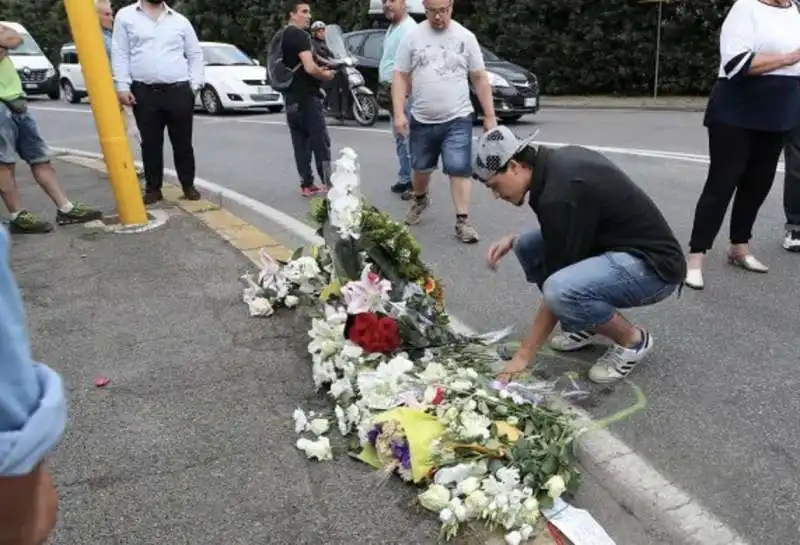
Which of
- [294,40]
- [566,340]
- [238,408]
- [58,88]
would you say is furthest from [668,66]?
[58,88]

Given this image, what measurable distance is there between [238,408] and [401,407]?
789 mm

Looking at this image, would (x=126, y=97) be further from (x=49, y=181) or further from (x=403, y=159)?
(x=403, y=159)

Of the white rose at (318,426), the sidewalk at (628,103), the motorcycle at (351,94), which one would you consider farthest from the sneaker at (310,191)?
the sidewalk at (628,103)

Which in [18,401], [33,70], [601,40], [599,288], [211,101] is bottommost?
[211,101]

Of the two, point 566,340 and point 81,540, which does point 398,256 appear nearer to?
point 566,340

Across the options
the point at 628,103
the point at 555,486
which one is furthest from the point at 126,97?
the point at 628,103

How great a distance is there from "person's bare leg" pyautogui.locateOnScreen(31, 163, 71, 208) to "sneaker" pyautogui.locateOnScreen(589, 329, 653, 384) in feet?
15.5

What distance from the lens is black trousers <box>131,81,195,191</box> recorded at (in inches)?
257

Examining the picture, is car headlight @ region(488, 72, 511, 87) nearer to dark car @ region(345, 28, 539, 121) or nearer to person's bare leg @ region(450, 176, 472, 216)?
dark car @ region(345, 28, 539, 121)

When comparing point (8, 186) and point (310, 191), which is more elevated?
Answer: point (8, 186)

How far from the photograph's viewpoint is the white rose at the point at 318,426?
10.00 ft

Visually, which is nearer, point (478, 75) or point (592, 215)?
point (592, 215)

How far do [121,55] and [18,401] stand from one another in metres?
5.94

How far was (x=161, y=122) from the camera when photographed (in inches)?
265
